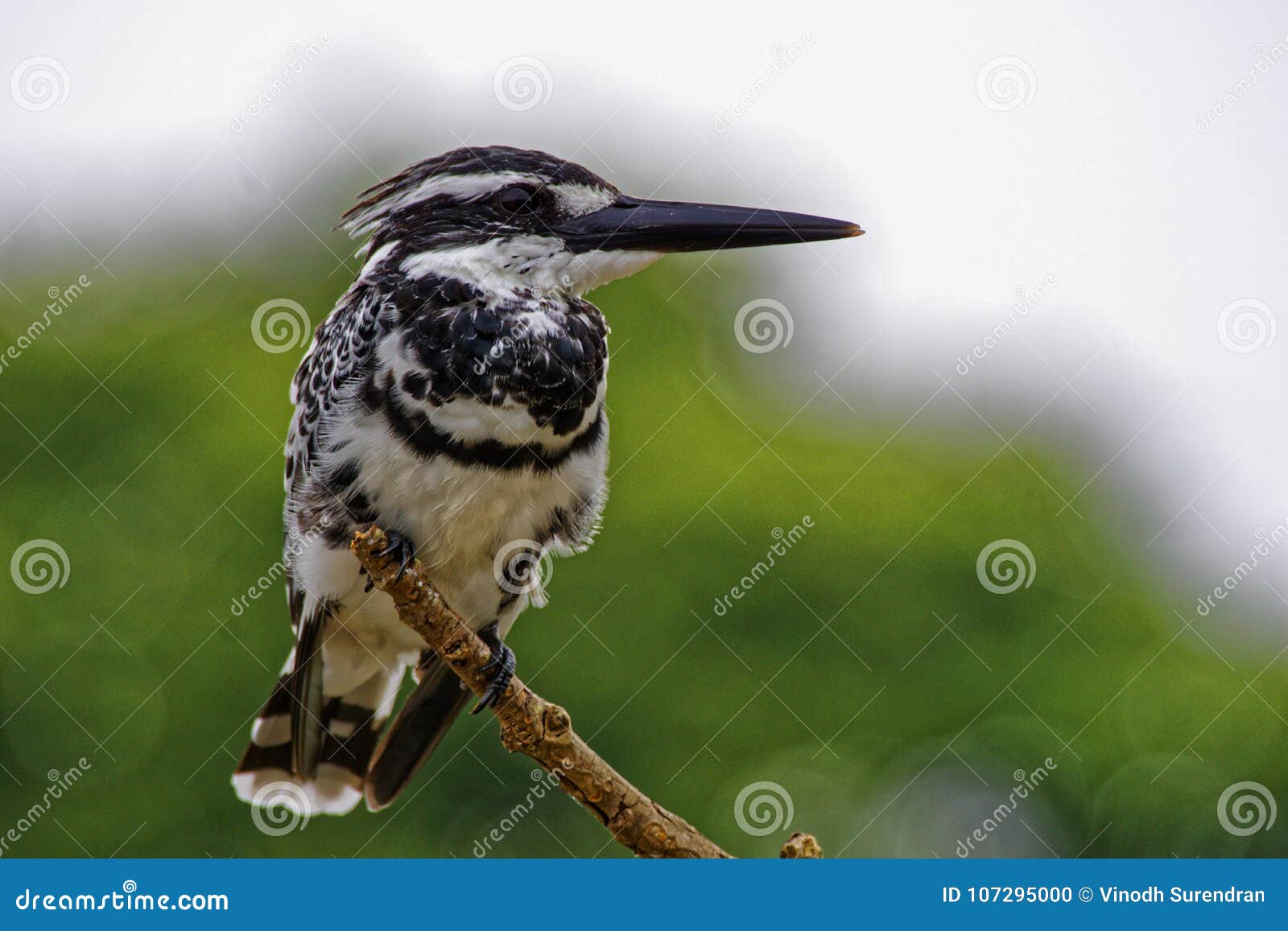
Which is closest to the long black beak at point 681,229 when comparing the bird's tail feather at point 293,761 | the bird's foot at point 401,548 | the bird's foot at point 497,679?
the bird's foot at point 401,548

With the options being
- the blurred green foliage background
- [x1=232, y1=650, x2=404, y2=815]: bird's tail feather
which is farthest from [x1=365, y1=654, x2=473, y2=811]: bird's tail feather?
the blurred green foliage background

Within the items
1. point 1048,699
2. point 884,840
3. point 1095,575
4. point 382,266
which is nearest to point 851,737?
point 884,840

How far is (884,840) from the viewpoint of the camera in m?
5.19

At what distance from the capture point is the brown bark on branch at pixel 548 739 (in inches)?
101

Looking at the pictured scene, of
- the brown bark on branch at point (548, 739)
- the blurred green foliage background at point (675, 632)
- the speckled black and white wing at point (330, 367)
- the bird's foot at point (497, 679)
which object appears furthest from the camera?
the blurred green foliage background at point (675, 632)

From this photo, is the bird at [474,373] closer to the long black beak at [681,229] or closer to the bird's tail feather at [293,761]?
the long black beak at [681,229]

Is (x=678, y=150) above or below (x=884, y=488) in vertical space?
above

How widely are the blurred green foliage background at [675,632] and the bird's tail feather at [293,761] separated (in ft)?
5.75

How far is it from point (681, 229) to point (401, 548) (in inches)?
37.9

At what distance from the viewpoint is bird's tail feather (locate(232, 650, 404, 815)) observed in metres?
3.60

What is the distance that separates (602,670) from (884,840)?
139 centimetres

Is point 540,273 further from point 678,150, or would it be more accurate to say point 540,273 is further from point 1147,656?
point 1147,656

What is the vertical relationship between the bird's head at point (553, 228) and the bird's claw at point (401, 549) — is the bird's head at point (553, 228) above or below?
above

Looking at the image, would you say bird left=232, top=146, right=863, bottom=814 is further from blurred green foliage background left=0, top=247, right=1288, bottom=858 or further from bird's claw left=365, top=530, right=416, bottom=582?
blurred green foliage background left=0, top=247, right=1288, bottom=858
